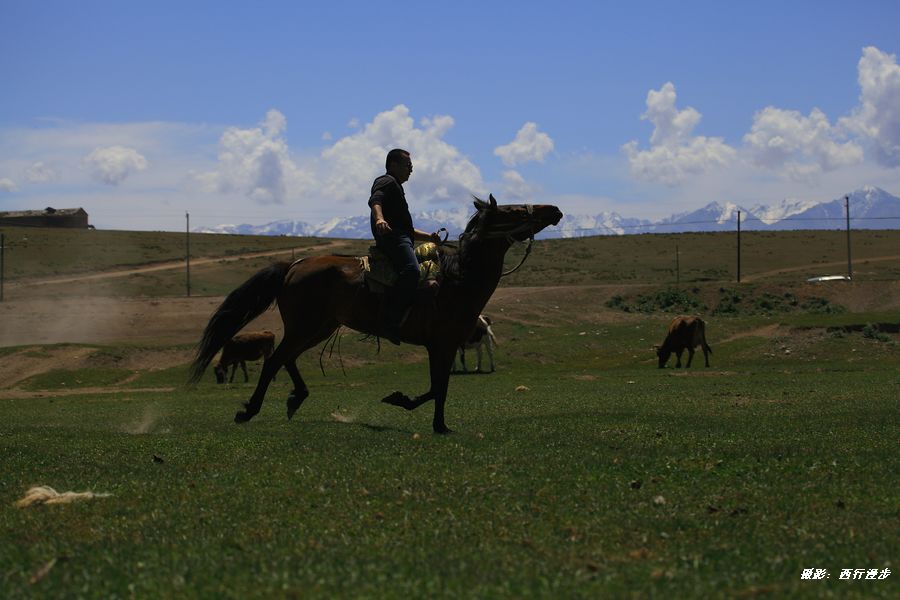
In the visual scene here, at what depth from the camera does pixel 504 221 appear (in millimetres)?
14305

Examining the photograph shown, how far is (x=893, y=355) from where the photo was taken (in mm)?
40969

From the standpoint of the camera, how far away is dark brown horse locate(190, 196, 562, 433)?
1417 centimetres

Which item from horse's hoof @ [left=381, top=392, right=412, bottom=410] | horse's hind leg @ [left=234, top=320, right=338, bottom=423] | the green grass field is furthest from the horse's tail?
horse's hoof @ [left=381, top=392, right=412, bottom=410]

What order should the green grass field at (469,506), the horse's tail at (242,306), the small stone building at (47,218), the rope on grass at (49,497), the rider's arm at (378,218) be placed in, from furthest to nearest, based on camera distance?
the small stone building at (47,218) → the horse's tail at (242,306) → the rider's arm at (378,218) → the rope on grass at (49,497) → the green grass field at (469,506)

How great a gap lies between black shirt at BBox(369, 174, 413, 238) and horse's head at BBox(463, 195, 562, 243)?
82 cm

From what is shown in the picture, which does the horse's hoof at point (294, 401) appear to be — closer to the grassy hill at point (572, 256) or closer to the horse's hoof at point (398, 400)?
the horse's hoof at point (398, 400)

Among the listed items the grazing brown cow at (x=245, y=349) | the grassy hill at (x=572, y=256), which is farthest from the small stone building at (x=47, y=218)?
the grazing brown cow at (x=245, y=349)

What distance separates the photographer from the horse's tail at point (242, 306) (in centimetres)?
1528

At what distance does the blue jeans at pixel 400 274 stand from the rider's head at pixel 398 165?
35.5 inches

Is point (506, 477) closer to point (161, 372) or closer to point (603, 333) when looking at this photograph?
point (161, 372)

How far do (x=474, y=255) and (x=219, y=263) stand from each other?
90310mm

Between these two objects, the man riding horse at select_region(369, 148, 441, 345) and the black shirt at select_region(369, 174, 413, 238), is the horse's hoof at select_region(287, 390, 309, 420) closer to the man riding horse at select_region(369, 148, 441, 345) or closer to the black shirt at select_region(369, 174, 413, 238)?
the man riding horse at select_region(369, 148, 441, 345)

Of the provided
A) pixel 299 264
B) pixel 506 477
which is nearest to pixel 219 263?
pixel 299 264

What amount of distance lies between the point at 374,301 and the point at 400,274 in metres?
0.74
